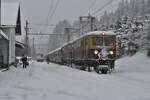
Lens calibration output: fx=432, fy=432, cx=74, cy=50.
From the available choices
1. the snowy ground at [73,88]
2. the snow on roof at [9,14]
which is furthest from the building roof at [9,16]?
the snowy ground at [73,88]

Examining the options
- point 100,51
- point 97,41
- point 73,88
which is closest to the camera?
point 73,88

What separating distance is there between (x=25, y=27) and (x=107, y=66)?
154 ft

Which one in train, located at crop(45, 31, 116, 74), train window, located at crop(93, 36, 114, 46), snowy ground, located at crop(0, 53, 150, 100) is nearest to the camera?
snowy ground, located at crop(0, 53, 150, 100)

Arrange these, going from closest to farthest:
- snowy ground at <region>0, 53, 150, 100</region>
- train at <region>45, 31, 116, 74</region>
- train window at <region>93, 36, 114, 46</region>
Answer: snowy ground at <region>0, 53, 150, 100</region>
train at <region>45, 31, 116, 74</region>
train window at <region>93, 36, 114, 46</region>

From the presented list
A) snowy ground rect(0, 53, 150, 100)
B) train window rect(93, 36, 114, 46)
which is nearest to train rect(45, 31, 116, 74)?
train window rect(93, 36, 114, 46)

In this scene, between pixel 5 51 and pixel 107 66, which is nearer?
pixel 107 66

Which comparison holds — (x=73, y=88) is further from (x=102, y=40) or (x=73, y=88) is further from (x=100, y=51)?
(x=102, y=40)

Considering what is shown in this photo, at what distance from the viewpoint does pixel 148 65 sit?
3953cm

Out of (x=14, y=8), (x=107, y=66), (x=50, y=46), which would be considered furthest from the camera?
(x=50, y=46)

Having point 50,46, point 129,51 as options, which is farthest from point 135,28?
point 50,46

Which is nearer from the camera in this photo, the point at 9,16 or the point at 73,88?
the point at 73,88

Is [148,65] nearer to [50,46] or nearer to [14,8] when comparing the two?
[14,8]

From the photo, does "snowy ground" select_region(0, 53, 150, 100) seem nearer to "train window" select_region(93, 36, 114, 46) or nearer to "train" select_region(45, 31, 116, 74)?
"train" select_region(45, 31, 116, 74)

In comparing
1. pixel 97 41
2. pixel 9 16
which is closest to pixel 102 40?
pixel 97 41
